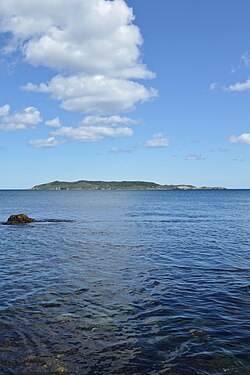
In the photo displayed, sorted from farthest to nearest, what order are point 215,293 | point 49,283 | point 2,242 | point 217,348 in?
1. point 2,242
2. point 49,283
3. point 215,293
4. point 217,348

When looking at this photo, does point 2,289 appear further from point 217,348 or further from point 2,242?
point 2,242

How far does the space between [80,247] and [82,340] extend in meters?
19.1

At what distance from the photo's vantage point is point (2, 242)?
110 feet

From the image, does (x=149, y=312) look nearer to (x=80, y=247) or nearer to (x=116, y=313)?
(x=116, y=313)

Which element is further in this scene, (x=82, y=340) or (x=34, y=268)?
(x=34, y=268)

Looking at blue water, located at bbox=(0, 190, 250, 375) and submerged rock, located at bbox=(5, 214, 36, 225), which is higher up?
submerged rock, located at bbox=(5, 214, 36, 225)

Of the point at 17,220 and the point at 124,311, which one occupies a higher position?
the point at 17,220

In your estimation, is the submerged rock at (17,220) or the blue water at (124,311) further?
the submerged rock at (17,220)

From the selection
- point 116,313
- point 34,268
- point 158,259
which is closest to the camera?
point 116,313

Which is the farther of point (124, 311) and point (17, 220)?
point (17, 220)

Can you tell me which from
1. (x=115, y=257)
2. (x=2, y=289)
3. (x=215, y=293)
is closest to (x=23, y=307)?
(x=2, y=289)

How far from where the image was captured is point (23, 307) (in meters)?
14.7

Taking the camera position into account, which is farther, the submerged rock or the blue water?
the submerged rock

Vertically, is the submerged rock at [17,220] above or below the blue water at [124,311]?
above
